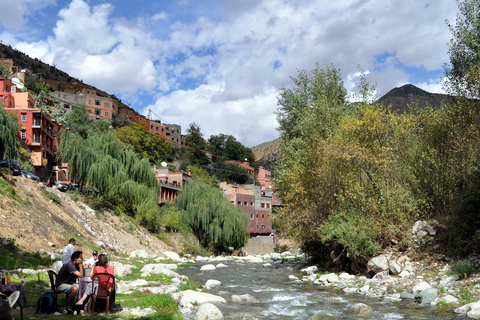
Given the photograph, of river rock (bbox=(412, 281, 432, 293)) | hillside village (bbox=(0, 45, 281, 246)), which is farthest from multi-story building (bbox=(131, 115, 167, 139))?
river rock (bbox=(412, 281, 432, 293))

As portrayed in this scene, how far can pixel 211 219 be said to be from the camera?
49.0m

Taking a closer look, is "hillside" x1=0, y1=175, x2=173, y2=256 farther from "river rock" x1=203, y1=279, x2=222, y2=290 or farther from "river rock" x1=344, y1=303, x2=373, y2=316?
"river rock" x1=344, y1=303, x2=373, y2=316

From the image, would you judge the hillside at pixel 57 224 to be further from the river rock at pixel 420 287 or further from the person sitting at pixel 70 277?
the river rock at pixel 420 287

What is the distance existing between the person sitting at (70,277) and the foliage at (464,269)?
523 inches

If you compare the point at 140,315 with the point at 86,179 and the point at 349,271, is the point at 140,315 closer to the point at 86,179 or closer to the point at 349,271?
the point at 349,271

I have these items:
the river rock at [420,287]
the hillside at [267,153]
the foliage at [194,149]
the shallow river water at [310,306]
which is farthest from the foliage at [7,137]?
the hillside at [267,153]

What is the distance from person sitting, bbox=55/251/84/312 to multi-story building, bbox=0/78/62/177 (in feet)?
142

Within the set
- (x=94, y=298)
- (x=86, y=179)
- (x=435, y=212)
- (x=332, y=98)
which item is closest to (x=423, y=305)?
(x=435, y=212)

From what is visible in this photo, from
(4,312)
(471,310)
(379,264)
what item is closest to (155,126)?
(379,264)

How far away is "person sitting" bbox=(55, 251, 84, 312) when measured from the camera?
10.1m

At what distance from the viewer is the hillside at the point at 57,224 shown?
2297 cm

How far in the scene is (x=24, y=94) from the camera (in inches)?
2261

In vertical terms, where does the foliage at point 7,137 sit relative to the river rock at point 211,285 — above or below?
above

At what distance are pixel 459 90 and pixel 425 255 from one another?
7849 mm
